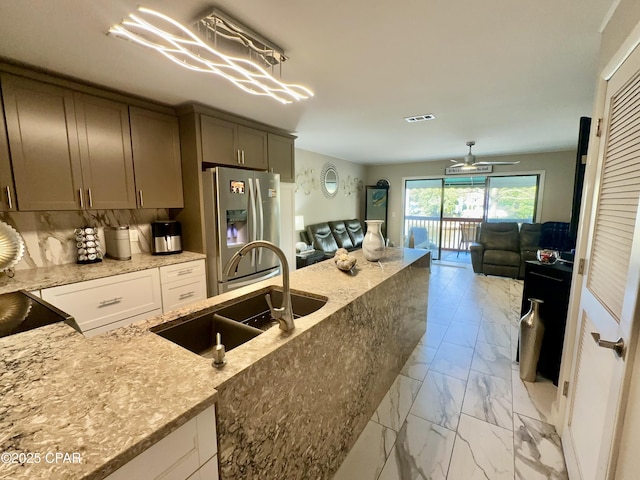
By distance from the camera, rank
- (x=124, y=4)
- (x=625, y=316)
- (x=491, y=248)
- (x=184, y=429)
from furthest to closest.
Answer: (x=491, y=248) → (x=124, y=4) → (x=625, y=316) → (x=184, y=429)

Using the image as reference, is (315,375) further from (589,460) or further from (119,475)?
(589,460)

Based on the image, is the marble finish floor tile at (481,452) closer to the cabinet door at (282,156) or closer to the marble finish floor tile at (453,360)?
the marble finish floor tile at (453,360)

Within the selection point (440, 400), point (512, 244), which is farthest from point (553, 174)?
point (440, 400)

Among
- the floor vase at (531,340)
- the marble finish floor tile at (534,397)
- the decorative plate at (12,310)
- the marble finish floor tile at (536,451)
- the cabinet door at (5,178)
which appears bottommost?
the marble finish floor tile at (536,451)

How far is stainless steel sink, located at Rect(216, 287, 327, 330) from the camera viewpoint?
1576mm

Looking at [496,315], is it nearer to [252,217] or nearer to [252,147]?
[252,217]

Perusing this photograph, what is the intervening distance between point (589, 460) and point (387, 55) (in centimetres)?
235

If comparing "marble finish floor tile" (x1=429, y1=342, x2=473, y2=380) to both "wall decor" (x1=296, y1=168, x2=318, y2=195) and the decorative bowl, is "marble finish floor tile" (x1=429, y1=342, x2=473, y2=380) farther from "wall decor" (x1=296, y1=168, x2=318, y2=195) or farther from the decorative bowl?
"wall decor" (x1=296, y1=168, x2=318, y2=195)

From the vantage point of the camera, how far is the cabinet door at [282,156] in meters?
3.46

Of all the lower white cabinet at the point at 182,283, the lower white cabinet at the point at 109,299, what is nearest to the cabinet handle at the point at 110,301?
the lower white cabinet at the point at 109,299

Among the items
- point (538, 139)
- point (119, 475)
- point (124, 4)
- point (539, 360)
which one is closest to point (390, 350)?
point (539, 360)

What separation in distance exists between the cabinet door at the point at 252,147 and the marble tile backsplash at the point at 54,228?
1.26 meters

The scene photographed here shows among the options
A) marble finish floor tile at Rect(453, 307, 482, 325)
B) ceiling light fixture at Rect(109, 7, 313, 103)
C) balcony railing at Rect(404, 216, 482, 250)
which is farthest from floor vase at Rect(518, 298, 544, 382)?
balcony railing at Rect(404, 216, 482, 250)

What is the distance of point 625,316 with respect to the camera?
949 mm
